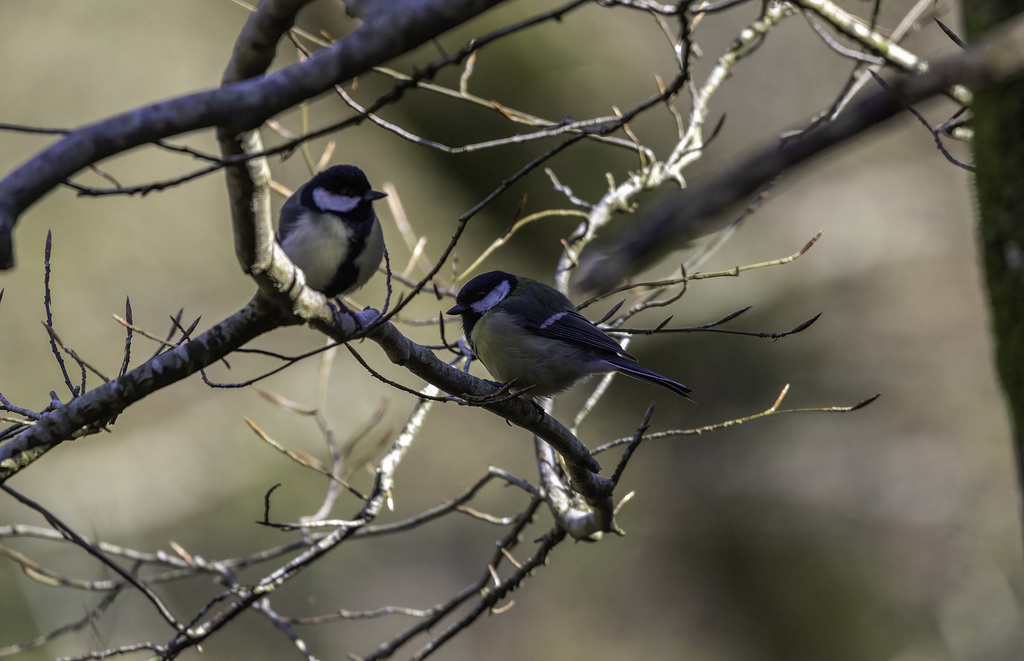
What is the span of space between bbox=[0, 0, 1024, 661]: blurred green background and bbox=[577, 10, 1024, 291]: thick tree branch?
6.24m

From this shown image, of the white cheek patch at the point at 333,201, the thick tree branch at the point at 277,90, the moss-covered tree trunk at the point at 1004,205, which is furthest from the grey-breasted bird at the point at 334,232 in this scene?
the moss-covered tree trunk at the point at 1004,205

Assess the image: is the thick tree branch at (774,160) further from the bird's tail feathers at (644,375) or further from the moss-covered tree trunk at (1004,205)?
the bird's tail feathers at (644,375)

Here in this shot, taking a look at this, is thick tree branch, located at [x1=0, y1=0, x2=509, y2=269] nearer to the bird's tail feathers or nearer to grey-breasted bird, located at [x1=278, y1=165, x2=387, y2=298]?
grey-breasted bird, located at [x1=278, y1=165, x2=387, y2=298]

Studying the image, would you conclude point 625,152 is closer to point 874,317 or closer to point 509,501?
point 874,317

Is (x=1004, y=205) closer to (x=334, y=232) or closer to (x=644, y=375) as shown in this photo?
(x=644, y=375)

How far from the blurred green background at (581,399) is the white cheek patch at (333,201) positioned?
14.5 ft

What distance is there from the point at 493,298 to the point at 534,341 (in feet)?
1.22

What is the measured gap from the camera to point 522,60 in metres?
9.37

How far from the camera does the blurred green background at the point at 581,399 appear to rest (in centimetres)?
727

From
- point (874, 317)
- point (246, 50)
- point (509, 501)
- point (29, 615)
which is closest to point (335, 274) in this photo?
point (246, 50)

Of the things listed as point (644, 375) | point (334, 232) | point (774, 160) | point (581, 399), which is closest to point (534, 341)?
point (644, 375)

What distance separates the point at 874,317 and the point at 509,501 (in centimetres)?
442

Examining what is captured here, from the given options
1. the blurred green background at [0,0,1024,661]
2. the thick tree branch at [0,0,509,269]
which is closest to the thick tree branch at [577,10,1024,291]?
the thick tree branch at [0,0,509,269]

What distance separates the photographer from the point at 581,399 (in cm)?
921
